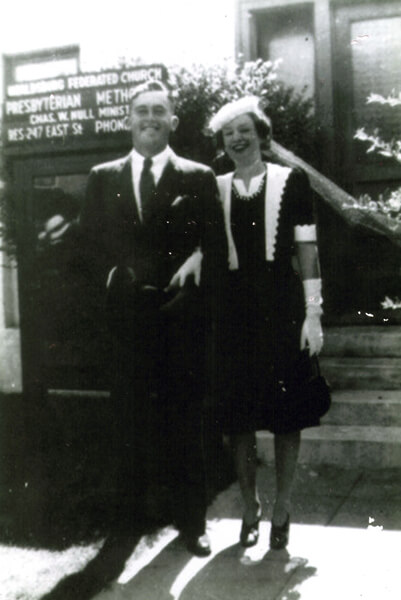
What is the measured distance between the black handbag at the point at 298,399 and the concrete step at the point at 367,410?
4.66 feet

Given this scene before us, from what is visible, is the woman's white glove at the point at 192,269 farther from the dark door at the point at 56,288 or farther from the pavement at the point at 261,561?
the dark door at the point at 56,288

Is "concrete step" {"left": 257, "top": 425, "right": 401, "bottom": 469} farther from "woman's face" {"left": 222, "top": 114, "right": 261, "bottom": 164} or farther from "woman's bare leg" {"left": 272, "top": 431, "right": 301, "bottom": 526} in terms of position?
"woman's face" {"left": 222, "top": 114, "right": 261, "bottom": 164}

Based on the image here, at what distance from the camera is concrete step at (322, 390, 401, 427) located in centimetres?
451

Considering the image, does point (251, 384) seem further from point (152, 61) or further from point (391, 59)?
point (391, 59)

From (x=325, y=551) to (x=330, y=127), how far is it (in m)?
3.18

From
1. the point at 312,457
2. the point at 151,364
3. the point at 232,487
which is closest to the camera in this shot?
→ the point at 151,364

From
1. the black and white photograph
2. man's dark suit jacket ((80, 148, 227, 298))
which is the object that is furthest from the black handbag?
man's dark suit jacket ((80, 148, 227, 298))

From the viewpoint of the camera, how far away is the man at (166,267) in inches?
130

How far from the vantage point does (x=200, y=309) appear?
336 cm

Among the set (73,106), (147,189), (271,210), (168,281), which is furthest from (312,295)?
(73,106)

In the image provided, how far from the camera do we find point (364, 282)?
528cm

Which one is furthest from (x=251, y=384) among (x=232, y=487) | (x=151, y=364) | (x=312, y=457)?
(x=312, y=457)

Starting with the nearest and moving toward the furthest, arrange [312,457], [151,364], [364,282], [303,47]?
[151,364]
[312,457]
[364,282]
[303,47]

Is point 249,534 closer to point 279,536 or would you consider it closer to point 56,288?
point 279,536
